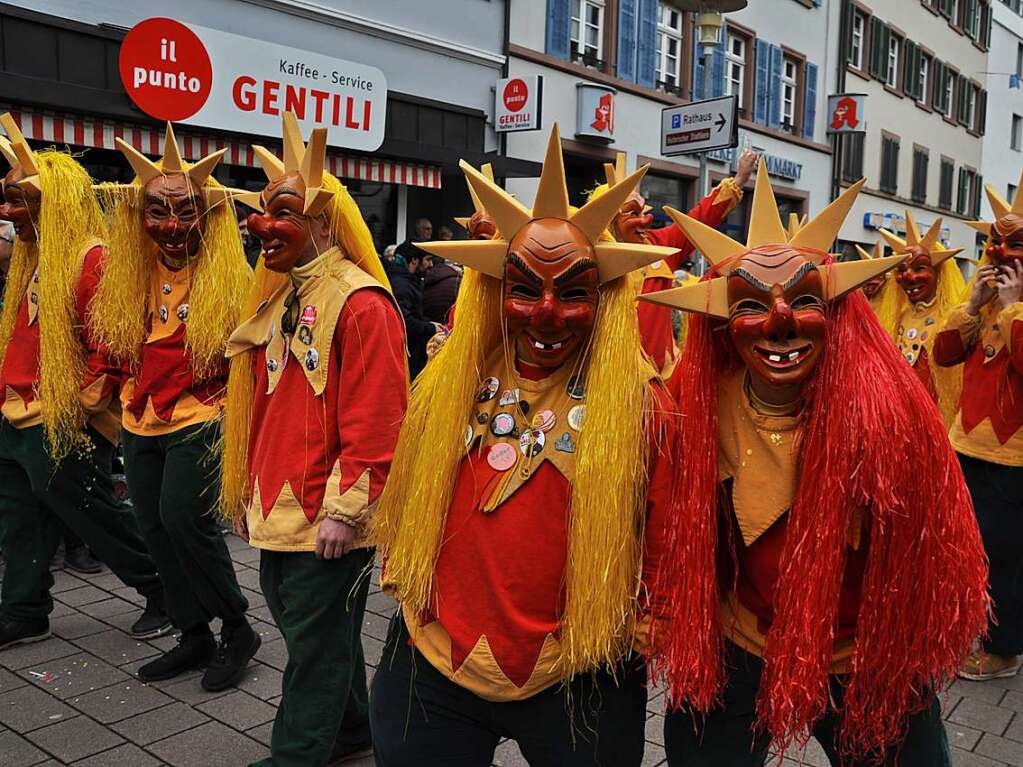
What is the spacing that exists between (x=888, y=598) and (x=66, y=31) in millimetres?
8485

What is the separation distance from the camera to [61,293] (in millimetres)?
4145

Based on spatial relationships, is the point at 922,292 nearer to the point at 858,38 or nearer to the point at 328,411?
the point at 328,411

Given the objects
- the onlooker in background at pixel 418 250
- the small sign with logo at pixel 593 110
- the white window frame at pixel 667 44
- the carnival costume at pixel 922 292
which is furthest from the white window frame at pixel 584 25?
the carnival costume at pixel 922 292

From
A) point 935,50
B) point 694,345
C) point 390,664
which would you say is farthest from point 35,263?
point 935,50

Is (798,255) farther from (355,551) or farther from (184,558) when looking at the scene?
(184,558)

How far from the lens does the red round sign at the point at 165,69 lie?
26.3 feet

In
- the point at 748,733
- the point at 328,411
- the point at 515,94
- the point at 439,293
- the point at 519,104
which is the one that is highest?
the point at 515,94

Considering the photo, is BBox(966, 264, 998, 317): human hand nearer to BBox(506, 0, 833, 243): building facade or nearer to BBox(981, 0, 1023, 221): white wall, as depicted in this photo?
BBox(506, 0, 833, 243): building facade

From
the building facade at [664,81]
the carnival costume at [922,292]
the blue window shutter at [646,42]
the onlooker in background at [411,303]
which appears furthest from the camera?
the blue window shutter at [646,42]

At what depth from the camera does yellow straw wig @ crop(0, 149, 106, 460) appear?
4125 mm

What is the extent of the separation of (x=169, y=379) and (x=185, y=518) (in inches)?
22.5

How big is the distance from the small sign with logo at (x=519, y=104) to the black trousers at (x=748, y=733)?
34.8ft

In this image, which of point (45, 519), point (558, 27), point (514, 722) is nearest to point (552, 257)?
point (514, 722)

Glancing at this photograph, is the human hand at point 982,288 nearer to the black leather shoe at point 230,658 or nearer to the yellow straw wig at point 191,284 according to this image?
the yellow straw wig at point 191,284
